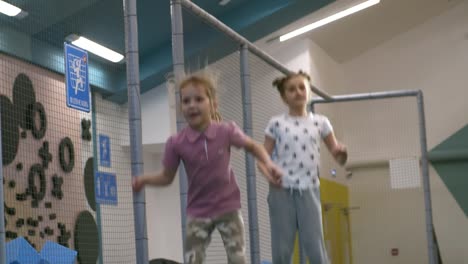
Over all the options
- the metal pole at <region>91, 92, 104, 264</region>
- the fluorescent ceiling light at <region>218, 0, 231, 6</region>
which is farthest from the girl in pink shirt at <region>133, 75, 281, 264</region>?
the fluorescent ceiling light at <region>218, 0, 231, 6</region>

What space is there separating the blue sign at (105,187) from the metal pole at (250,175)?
82 cm

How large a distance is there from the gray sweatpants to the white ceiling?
6.45 metres

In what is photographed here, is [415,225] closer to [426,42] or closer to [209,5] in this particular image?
[426,42]

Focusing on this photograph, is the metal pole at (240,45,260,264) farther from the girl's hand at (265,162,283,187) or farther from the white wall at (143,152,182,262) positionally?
the white wall at (143,152,182,262)

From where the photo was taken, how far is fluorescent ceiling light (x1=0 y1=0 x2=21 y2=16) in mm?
5539

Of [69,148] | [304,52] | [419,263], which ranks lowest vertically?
[419,263]

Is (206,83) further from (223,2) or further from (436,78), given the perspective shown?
(436,78)

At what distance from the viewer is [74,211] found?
20.7 feet

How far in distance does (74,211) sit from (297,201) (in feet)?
8.42

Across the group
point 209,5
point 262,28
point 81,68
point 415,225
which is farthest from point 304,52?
point 81,68

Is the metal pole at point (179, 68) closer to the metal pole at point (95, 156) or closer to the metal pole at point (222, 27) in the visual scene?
the metal pole at point (222, 27)

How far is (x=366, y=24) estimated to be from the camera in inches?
465

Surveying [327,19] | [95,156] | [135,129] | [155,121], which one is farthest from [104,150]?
[327,19]

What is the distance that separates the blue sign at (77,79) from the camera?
484 centimetres
